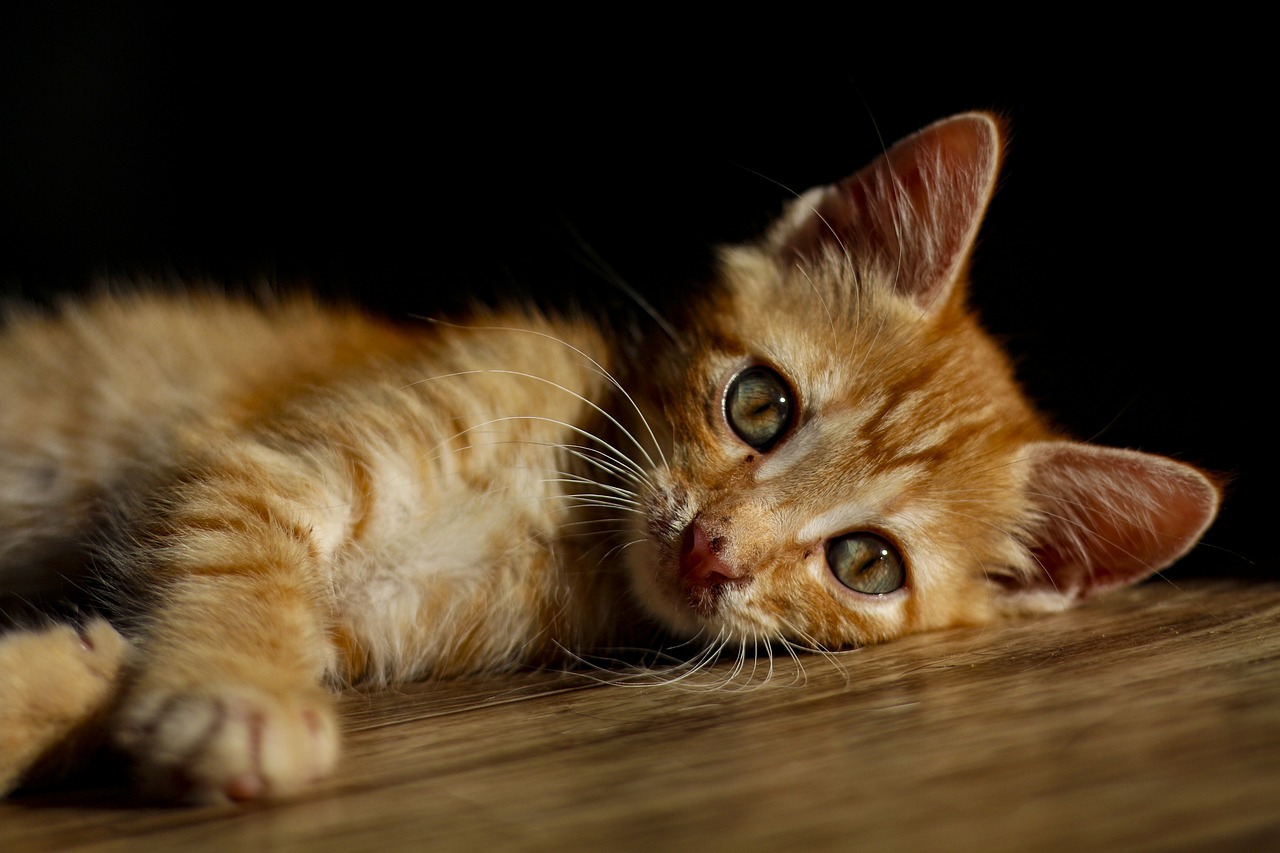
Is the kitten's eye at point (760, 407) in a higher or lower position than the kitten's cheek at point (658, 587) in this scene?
higher

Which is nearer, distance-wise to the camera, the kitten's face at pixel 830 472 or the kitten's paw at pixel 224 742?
the kitten's paw at pixel 224 742

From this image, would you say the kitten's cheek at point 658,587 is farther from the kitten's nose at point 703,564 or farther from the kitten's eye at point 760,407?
the kitten's eye at point 760,407

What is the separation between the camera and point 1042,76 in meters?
2.01

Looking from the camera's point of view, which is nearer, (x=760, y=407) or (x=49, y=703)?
(x=49, y=703)

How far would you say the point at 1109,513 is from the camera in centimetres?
157

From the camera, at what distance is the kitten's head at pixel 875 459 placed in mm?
→ 1393

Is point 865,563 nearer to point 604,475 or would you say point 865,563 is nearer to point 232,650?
point 604,475

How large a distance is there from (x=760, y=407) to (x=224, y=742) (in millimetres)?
845

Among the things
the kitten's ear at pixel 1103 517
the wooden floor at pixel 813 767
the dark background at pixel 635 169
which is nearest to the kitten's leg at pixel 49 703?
the wooden floor at pixel 813 767

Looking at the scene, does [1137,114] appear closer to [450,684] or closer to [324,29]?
[450,684]

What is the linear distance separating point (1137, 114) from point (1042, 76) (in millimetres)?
184

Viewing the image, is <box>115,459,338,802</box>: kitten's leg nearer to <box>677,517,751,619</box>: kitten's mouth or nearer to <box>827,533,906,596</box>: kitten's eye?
<box>677,517,751,619</box>: kitten's mouth

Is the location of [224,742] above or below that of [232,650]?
below

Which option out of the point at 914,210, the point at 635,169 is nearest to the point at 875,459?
the point at 914,210
